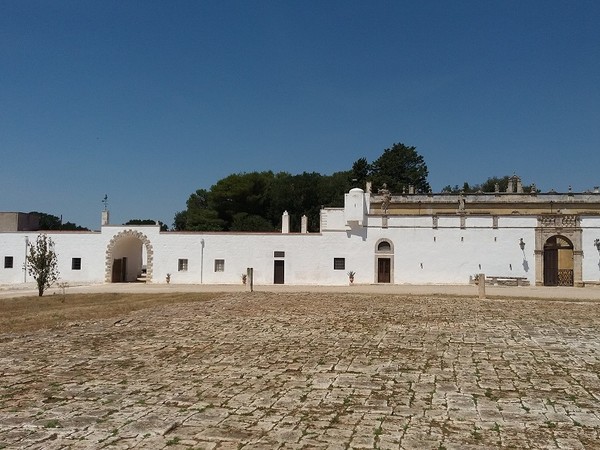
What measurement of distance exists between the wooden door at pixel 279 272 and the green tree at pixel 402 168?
3140 cm

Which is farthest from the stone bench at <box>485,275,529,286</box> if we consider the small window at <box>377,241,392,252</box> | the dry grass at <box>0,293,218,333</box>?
the dry grass at <box>0,293,218,333</box>

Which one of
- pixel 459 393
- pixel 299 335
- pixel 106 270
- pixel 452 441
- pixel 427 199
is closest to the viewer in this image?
pixel 452 441

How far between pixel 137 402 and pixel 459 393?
13.9 feet

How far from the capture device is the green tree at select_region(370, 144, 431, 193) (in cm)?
6588

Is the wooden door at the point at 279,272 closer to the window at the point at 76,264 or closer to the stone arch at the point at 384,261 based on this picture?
the stone arch at the point at 384,261

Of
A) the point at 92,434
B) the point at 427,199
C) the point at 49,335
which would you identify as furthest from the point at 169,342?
the point at 427,199

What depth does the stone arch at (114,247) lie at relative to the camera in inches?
1423

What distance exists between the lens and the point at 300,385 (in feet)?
25.1

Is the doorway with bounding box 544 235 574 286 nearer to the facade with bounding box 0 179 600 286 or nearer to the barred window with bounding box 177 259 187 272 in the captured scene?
the facade with bounding box 0 179 600 286

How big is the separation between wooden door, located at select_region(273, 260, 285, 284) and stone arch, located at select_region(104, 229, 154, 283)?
8.38 m

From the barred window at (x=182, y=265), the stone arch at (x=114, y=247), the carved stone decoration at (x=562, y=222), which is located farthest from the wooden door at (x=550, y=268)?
the stone arch at (x=114, y=247)

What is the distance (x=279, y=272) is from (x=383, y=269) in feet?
22.7

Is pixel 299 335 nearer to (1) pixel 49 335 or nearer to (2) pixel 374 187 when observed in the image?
(1) pixel 49 335

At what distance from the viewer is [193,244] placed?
36.0 metres
